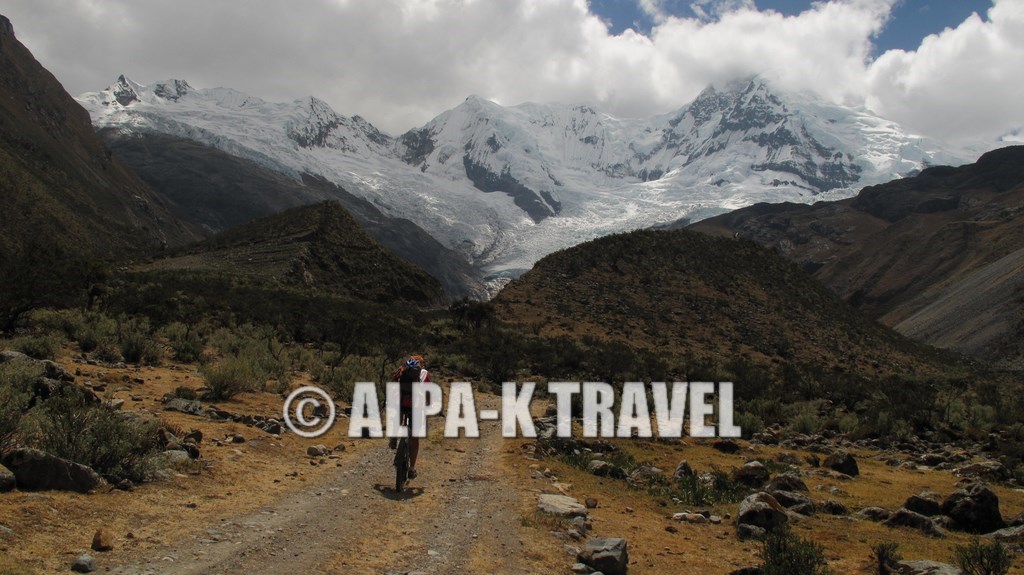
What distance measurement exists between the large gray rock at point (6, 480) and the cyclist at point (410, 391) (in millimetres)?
4908

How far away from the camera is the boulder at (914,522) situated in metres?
10.1

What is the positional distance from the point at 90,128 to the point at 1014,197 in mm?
207868

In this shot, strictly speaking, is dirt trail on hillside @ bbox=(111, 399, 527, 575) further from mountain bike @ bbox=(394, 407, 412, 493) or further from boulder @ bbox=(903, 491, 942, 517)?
boulder @ bbox=(903, 491, 942, 517)

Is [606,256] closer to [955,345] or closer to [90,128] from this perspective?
[955,345]

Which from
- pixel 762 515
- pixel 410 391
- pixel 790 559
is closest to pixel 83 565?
pixel 410 391

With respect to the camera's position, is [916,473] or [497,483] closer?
[497,483]

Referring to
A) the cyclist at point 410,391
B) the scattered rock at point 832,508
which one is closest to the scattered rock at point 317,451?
the cyclist at point 410,391

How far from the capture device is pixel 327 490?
398 inches

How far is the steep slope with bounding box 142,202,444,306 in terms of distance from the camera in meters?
62.0

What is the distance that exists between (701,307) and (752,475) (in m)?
45.0

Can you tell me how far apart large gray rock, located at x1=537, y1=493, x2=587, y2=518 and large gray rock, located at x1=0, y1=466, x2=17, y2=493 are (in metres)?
6.43

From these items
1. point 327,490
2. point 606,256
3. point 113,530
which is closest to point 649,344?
point 606,256

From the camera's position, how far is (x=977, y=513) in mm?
10297

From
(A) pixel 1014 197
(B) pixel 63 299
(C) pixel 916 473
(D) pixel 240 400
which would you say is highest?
(A) pixel 1014 197
